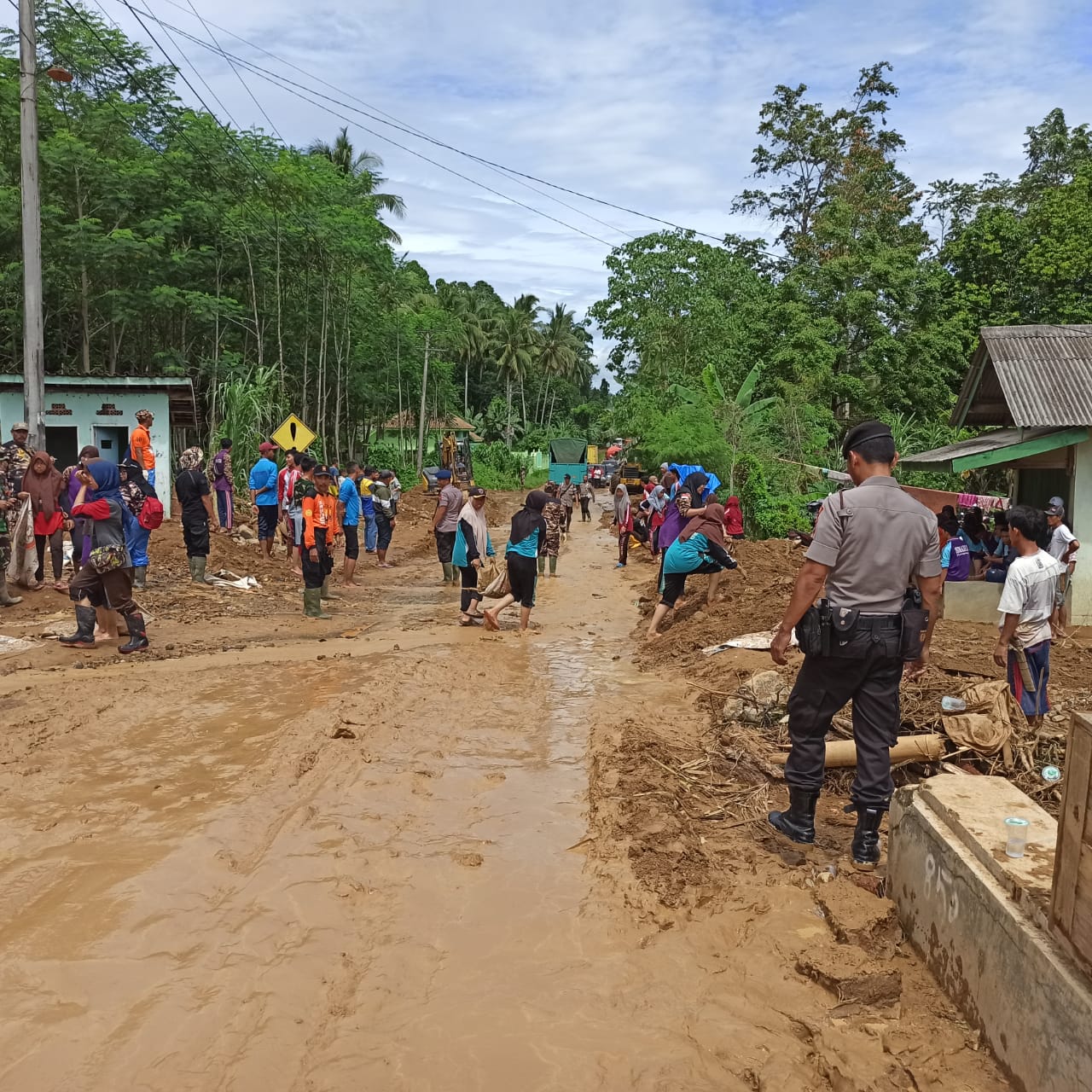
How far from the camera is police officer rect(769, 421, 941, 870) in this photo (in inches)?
160

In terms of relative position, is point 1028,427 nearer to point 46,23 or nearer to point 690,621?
point 690,621

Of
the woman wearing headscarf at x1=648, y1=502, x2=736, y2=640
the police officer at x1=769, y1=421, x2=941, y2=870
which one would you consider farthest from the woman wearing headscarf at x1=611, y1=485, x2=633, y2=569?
the police officer at x1=769, y1=421, x2=941, y2=870

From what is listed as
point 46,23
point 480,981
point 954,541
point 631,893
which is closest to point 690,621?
point 954,541

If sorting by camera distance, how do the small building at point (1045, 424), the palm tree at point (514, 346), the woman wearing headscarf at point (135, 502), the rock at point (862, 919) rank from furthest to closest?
the palm tree at point (514, 346), the small building at point (1045, 424), the woman wearing headscarf at point (135, 502), the rock at point (862, 919)

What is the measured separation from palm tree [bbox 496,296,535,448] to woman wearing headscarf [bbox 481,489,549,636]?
52.9 m

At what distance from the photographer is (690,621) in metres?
10.5

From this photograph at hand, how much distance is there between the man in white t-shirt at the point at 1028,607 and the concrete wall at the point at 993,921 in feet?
7.85

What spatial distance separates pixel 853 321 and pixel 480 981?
86.3 feet

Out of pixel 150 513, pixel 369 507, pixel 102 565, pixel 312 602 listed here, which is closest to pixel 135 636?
pixel 102 565

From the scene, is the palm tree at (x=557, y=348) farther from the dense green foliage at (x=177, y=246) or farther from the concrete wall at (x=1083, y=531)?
the concrete wall at (x=1083, y=531)

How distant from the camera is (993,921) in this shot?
2949 mm

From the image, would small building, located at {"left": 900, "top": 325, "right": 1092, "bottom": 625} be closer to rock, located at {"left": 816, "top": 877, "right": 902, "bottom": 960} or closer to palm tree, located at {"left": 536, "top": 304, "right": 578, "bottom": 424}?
rock, located at {"left": 816, "top": 877, "right": 902, "bottom": 960}

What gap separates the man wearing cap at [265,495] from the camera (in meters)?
14.3

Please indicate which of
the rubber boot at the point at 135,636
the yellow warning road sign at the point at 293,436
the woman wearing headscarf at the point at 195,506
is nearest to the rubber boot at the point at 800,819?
the rubber boot at the point at 135,636
